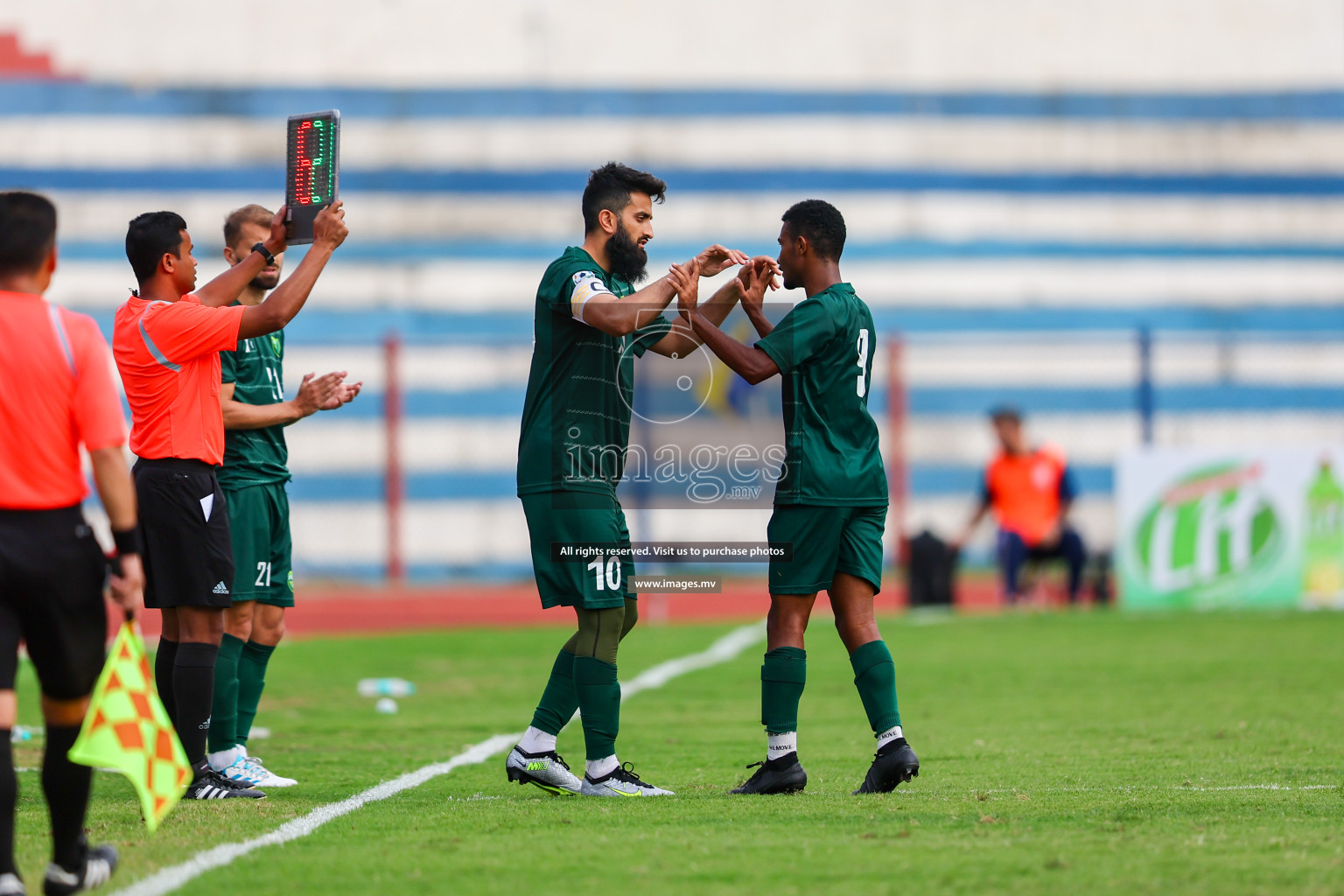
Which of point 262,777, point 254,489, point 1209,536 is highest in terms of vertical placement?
point 254,489

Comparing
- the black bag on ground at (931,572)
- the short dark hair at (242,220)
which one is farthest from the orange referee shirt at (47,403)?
the black bag on ground at (931,572)

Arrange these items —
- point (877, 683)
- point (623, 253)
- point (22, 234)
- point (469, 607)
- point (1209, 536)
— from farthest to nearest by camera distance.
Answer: point (469, 607)
point (1209, 536)
point (623, 253)
point (877, 683)
point (22, 234)

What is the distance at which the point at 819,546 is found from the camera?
5.69 meters

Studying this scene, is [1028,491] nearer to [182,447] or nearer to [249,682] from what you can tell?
[249,682]

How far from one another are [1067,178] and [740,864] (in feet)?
85.7

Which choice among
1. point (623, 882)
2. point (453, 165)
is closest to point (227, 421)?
point (623, 882)

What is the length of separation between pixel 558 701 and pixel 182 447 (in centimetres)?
Answer: 160

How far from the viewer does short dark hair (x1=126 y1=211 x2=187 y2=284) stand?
5.59 metres

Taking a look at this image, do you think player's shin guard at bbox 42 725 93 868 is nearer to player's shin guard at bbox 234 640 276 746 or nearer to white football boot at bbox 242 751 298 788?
white football boot at bbox 242 751 298 788

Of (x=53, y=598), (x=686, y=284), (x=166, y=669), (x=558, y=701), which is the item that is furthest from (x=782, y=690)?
(x=53, y=598)

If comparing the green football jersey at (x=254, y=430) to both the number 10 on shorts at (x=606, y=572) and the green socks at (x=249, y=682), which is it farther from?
the number 10 on shorts at (x=606, y=572)

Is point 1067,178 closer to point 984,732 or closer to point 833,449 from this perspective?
point 984,732

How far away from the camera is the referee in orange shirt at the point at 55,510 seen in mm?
3955

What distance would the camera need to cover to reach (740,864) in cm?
426
